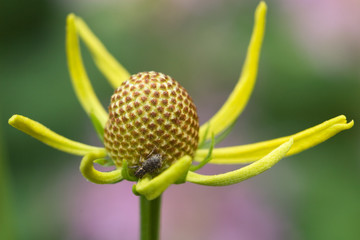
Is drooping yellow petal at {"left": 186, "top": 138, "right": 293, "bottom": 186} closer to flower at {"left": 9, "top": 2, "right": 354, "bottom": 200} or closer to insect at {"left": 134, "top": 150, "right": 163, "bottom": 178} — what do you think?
flower at {"left": 9, "top": 2, "right": 354, "bottom": 200}

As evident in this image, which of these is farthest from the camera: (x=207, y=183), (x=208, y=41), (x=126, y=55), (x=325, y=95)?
(x=208, y=41)

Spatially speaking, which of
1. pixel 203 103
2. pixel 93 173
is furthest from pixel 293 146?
pixel 203 103

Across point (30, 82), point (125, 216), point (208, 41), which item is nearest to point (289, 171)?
point (125, 216)

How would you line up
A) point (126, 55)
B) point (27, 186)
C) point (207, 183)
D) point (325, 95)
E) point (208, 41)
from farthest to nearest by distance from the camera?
point (208, 41)
point (126, 55)
point (325, 95)
point (27, 186)
point (207, 183)

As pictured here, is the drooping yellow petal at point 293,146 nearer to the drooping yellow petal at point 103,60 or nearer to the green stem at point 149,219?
the green stem at point 149,219

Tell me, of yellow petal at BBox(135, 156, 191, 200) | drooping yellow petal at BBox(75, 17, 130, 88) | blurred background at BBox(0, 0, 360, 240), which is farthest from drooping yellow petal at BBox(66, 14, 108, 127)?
blurred background at BBox(0, 0, 360, 240)

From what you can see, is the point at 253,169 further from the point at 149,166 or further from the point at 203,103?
the point at 203,103

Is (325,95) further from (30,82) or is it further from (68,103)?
(30,82)
